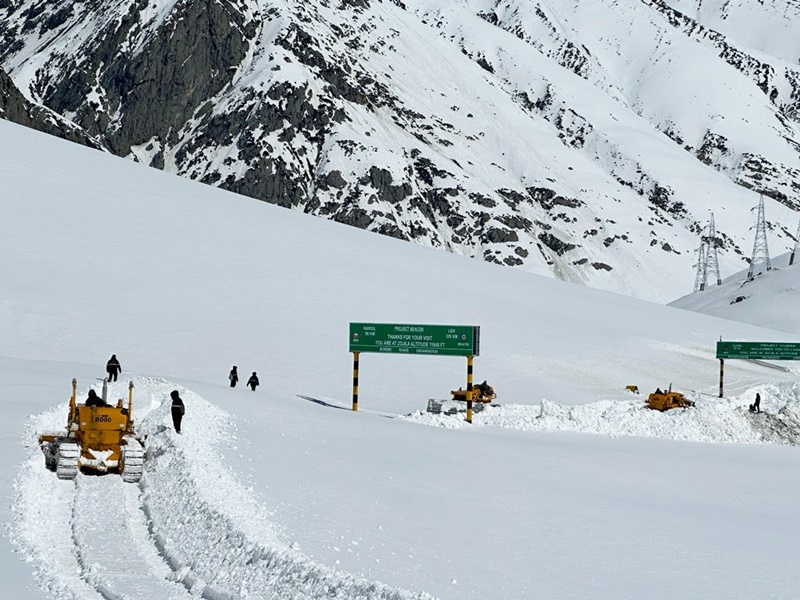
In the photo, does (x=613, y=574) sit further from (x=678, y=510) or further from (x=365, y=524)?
(x=678, y=510)

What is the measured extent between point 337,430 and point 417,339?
1133cm

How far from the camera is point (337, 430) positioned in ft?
78.4

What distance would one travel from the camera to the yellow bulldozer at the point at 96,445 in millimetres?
16953

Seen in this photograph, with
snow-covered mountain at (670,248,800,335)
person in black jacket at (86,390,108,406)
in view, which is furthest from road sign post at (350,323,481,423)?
snow-covered mountain at (670,248,800,335)

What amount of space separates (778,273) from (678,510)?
353 ft

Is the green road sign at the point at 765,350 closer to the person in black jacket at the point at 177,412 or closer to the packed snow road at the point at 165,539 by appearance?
the person in black jacket at the point at 177,412

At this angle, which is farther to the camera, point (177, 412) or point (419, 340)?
point (419, 340)

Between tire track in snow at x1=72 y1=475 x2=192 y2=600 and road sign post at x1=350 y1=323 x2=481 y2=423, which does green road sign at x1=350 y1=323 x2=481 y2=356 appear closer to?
road sign post at x1=350 y1=323 x2=481 y2=423

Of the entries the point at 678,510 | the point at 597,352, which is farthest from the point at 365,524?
the point at 597,352

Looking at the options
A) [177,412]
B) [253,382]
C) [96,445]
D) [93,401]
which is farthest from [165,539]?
[253,382]

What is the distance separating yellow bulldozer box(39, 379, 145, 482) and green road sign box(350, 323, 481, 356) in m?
16.7

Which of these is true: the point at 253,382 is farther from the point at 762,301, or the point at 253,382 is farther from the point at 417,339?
the point at 762,301

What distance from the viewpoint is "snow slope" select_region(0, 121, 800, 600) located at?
12.1 meters

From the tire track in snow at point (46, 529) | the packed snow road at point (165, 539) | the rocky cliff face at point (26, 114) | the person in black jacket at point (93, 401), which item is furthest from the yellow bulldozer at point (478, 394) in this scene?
the rocky cliff face at point (26, 114)
